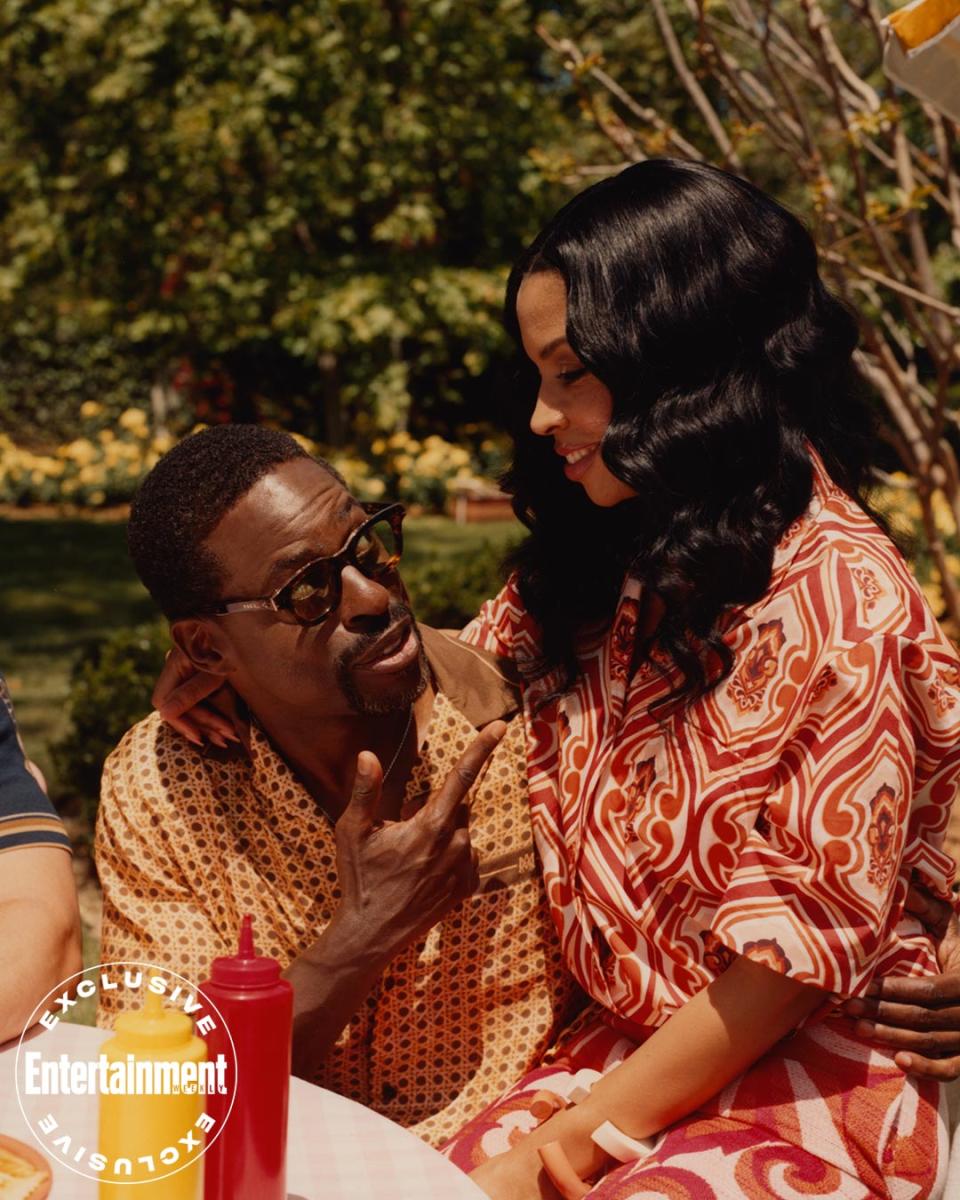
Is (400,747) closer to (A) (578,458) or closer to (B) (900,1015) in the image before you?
(A) (578,458)

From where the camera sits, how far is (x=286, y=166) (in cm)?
1202

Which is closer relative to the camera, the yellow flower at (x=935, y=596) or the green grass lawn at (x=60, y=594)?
the yellow flower at (x=935, y=596)

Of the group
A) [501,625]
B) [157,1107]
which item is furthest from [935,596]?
[157,1107]

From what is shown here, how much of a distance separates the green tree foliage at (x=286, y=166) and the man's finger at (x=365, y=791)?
997 cm

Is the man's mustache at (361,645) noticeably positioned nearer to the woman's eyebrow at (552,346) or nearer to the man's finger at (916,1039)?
the woman's eyebrow at (552,346)

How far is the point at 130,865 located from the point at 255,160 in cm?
1119

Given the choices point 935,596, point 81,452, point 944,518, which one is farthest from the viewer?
point 81,452

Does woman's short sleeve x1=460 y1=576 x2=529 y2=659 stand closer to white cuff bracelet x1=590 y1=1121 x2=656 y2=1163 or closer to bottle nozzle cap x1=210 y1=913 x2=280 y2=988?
white cuff bracelet x1=590 y1=1121 x2=656 y2=1163

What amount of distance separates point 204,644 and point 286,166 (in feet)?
33.4

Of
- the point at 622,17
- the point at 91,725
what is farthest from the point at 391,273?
the point at 91,725

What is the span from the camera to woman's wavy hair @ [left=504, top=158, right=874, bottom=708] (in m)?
2.29

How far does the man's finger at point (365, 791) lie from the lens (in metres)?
2.29

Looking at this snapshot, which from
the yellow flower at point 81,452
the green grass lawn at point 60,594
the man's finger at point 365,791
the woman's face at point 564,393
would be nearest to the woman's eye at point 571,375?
the woman's face at point 564,393

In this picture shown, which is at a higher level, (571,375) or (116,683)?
(571,375)
